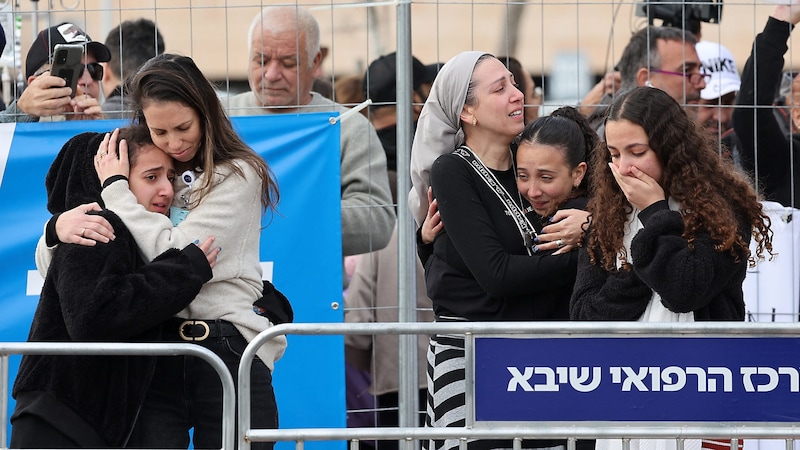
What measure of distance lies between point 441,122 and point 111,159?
1229 millimetres

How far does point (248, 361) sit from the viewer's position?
3.46 metres

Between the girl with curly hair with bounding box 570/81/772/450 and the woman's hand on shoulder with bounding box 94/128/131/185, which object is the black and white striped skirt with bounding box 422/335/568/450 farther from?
the woman's hand on shoulder with bounding box 94/128/131/185

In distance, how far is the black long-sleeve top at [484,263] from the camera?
4168mm

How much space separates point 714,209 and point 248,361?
5.20ft

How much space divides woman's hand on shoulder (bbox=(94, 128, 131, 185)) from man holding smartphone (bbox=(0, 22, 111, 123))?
1.41m

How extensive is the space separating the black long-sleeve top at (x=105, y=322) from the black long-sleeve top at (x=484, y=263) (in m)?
0.92

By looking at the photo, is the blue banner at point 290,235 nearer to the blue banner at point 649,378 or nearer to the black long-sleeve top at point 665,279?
the black long-sleeve top at point 665,279

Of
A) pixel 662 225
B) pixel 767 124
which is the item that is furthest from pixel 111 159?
pixel 767 124

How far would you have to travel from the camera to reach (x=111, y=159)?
4.09m

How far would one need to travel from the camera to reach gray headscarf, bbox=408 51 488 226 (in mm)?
4469

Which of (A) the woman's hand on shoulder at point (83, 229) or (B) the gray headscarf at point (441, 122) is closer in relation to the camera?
(A) the woman's hand on shoulder at point (83, 229)

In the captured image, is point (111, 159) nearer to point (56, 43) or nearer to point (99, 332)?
point (99, 332)

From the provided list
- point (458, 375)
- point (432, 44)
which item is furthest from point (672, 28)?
point (432, 44)

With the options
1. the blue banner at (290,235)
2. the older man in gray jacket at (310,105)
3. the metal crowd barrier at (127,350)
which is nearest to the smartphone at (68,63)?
the blue banner at (290,235)
